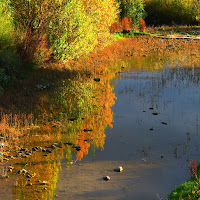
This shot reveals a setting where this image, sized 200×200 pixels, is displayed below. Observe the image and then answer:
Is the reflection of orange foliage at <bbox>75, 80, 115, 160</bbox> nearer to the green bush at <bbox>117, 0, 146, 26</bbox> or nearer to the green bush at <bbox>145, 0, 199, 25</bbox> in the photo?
the green bush at <bbox>117, 0, 146, 26</bbox>

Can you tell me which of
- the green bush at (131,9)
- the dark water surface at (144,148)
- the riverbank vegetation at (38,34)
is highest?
the green bush at (131,9)

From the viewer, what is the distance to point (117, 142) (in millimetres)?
11953

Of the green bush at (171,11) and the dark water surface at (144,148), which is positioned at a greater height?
the green bush at (171,11)

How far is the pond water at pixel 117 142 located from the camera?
8.66 meters

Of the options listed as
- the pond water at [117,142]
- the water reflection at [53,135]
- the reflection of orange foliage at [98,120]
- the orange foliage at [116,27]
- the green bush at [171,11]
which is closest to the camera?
the pond water at [117,142]

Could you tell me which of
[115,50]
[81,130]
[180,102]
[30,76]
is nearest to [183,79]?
[180,102]

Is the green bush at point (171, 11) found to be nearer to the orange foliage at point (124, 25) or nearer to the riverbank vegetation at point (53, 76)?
the orange foliage at point (124, 25)

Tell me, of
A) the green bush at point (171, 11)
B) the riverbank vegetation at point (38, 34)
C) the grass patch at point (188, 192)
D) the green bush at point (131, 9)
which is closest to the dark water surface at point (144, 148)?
the grass patch at point (188, 192)

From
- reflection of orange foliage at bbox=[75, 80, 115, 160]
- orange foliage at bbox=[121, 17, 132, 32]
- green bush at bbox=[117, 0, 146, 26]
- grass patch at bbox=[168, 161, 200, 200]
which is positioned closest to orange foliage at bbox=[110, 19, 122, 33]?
orange foliage at bbox=[121, 17, 132, 32]

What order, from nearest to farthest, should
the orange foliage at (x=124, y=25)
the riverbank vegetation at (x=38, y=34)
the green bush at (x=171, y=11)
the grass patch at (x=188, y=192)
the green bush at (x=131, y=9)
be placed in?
1. the grass patch at (x=188, y=192)
2. the riverbank vegetation at (x=38, y=34)
3. the orange foliage at (x=124, y=25)
4. the green bush at (x=131, y=9)
5. the green bush at (x=171, y=11)

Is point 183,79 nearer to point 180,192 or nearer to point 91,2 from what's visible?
point 91,2

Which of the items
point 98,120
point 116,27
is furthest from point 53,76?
point 116,27

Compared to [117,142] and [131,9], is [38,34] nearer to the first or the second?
[117,142]

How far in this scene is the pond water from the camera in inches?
341
